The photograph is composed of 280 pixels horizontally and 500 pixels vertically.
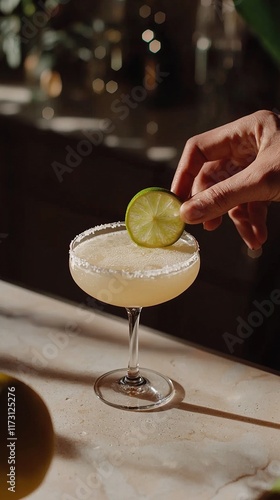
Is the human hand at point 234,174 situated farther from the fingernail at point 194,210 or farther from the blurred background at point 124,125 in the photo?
the blurred background at point 124,125

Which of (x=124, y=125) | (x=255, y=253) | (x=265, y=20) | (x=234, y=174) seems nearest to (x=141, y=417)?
(x=234, y=174)

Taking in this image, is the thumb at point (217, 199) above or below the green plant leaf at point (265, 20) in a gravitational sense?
below

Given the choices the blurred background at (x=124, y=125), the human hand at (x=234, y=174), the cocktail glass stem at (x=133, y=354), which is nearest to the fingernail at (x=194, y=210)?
the human hand at (x=234, y=174)

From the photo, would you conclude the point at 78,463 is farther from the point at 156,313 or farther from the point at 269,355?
the point at 156,313

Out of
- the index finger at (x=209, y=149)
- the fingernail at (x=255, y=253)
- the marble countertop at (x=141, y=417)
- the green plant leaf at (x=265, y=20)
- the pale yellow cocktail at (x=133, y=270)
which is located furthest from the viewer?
the fingernail at (x=255, y=253)

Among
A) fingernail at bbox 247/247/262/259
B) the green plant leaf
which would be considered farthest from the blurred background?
the green plant leaf

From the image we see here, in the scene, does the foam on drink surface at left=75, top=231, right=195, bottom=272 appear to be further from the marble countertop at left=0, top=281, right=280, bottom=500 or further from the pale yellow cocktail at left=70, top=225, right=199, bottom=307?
the marble countertop at left=0, top=281, right=280, bottom=500

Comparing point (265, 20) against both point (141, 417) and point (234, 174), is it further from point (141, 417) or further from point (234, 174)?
point (234, 174)
